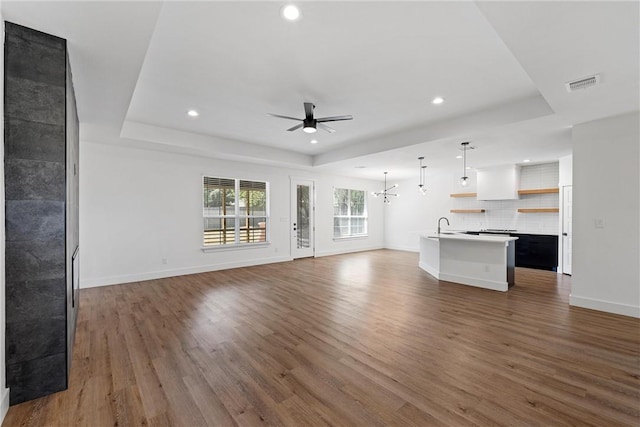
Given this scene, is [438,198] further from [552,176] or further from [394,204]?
[552,176]


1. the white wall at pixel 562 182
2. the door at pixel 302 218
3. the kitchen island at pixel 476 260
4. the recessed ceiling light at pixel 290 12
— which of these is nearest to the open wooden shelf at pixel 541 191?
the white wall at pixel 562 182

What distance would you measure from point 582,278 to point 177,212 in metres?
7.10

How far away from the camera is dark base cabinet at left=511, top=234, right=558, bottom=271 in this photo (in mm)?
6609

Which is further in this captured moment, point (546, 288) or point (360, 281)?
point (360, 281)

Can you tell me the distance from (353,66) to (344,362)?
2.93 m

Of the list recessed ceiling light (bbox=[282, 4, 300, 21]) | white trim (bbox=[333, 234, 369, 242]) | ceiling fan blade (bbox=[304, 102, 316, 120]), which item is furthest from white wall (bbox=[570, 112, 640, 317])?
white trim (bbox=[333, 234, 369, 242])

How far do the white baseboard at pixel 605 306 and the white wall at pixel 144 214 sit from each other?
6.12 meters

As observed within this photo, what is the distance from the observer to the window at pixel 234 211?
6.43m

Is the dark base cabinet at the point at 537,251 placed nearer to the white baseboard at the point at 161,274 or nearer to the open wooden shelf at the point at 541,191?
the open wooden shelf at the point at 541,191

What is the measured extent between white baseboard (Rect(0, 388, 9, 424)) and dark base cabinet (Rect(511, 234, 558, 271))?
882cm

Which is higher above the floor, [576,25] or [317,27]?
[317,27]

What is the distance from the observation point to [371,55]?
9.04 feet

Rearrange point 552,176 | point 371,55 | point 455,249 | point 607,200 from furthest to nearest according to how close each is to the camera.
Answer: point 552,176 < point 455,249 < point 607,200 < point 371,55

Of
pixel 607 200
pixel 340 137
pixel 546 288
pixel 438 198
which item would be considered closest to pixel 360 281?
pixel 340 137
